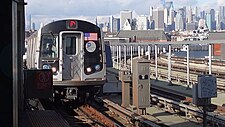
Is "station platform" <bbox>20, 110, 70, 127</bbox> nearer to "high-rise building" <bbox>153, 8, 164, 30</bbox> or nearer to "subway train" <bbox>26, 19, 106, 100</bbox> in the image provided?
"subway train" <bbox>26, 19, 106, 100</bbox>

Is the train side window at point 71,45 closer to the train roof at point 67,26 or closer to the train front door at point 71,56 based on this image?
the train front door at point 71,56

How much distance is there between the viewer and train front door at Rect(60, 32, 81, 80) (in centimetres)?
1134

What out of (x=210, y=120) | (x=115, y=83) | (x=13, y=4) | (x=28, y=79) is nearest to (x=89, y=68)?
(x=115, y=83)

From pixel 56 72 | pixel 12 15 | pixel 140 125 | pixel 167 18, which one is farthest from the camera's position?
pixel 167 18

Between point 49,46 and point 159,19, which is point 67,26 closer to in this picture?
point 49,46

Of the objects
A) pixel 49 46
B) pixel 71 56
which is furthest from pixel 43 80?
pixel 49 46

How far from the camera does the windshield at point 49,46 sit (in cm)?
1134

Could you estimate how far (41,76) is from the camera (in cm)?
654

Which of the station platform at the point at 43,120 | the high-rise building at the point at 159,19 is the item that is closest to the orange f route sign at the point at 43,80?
the station platform at the point at 43,120

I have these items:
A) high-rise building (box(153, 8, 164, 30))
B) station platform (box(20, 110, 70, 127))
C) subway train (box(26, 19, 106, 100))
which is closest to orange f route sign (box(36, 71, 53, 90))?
station platform (box(20, 110, 70, 127))

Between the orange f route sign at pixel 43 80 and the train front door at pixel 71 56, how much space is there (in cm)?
478

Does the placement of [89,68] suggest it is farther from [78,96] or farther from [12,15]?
[12,15]

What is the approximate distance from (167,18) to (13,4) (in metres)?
191

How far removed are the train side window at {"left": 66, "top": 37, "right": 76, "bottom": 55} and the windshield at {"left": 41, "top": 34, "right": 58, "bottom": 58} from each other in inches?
13.5
